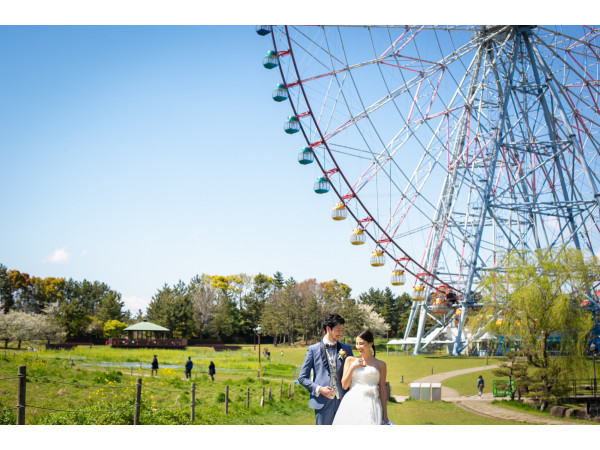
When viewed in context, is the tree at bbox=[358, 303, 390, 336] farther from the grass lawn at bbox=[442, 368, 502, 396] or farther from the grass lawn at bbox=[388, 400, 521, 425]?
the grass lawn at bbox=[388, 400, 521, 425]

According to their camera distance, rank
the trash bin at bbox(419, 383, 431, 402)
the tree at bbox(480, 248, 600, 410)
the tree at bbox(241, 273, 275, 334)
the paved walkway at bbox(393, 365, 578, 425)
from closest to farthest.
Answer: the paved walkway at bbox(393, 365, 578, 425)
the tree at bbox(480, 248, 600, 410)
the trash bin at bbox(419, 383, 431, 402)
the tree at bbox(241, 273, 275, 334)

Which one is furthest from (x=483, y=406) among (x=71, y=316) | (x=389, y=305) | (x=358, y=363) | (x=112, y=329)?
(x=389, y=305)

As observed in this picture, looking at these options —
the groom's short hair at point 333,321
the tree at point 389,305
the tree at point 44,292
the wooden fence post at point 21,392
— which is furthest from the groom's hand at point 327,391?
the tree at point 389,305

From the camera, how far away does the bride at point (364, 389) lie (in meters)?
4.95

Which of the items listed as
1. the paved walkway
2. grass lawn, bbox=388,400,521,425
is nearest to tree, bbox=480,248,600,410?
the paved walkway

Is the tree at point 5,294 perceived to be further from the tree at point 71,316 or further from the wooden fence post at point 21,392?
the wooden fence post at point 21,392

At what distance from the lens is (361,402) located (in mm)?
5027

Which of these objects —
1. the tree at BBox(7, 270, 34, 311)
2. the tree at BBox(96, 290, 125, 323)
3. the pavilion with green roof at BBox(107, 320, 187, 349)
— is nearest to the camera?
the tree at BBox(7, 270, 34, 311)

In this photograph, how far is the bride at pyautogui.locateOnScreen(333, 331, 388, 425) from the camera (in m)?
4.95

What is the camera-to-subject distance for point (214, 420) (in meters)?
10.0

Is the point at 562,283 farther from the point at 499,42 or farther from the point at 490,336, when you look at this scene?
the point at 499,42

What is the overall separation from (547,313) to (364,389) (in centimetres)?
1059

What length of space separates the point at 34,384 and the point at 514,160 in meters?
15.8

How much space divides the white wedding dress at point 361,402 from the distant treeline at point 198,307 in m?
13.7
